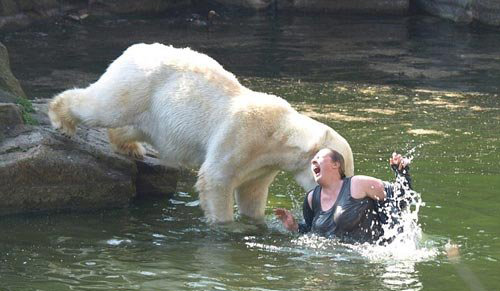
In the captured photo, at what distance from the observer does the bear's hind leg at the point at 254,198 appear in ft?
29.2

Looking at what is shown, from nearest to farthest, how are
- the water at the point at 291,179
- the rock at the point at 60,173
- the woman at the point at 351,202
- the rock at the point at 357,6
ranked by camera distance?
1. the water at the point at 291,179
2. the woman at the point at 351,202
3. the rock at the point at 60,173
4. the rock at the point at 357,6

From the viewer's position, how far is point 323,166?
7957 mm

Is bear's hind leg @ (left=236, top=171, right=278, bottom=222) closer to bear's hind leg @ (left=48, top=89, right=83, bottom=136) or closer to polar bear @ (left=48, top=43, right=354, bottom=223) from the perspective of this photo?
polar bear @ (left=48, top=43, right=354, bottom=223)

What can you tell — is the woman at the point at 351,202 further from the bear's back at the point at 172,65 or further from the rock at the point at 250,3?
the rock at the point at 250,3

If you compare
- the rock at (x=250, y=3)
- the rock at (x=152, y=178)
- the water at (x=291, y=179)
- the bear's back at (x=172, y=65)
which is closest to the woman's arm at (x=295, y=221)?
the water at (x=291, y=179)

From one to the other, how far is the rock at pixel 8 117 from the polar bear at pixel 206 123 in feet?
1.16

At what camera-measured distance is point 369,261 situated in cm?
741

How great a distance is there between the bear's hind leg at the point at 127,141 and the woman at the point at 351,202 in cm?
186

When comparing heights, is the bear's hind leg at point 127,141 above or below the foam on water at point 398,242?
above

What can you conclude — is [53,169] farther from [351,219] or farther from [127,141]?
[351,219]

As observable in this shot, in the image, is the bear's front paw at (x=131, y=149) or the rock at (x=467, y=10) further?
the rock at (x=467, y=10)

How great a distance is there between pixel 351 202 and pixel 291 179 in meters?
2.54

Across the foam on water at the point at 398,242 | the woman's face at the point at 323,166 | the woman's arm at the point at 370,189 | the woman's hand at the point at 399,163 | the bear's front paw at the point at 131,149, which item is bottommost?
the foam on water at the point at 398,242

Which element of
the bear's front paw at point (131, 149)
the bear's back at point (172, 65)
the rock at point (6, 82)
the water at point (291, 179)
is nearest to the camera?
the water at point (291, 179)
